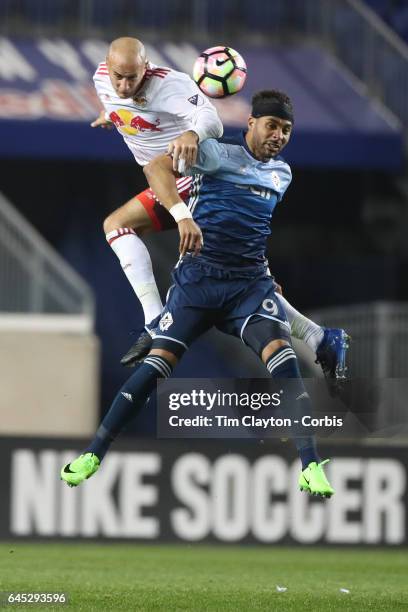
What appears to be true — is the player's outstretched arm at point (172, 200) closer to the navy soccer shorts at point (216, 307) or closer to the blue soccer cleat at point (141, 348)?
the navy soccer shorts at point (216, 307)

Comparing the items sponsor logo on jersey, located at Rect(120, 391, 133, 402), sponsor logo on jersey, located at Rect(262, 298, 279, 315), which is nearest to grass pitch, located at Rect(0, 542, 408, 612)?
sponsor logo on jersey, located at Rect(120, 391, 133, 402)

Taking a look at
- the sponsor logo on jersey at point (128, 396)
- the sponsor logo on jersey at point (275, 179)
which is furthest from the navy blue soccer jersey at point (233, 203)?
the sponsor logo on jersey at point (128, 396)

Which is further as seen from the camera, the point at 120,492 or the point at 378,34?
the point at 378,34

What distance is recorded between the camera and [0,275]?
19.6 metres

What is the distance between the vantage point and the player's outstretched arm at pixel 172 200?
957 cm

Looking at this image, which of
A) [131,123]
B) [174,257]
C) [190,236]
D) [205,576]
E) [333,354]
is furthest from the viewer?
[174,257]

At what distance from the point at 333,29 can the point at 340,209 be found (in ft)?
8.42

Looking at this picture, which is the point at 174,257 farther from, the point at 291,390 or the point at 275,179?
the point at 291,390

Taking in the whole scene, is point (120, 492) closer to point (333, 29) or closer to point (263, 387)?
point (263, 387)

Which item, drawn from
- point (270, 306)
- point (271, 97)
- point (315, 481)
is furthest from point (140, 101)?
point (315, 481)

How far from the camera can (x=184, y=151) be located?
957 centimetres

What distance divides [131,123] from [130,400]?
1.80 m

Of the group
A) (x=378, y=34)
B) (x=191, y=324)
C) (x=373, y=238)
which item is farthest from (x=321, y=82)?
(x=191, y=324)

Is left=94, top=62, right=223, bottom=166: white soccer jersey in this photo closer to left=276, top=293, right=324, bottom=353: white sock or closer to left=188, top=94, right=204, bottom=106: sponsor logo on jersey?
left=188, top=94, right=204, bottom=106: sponsor logo on jersey
